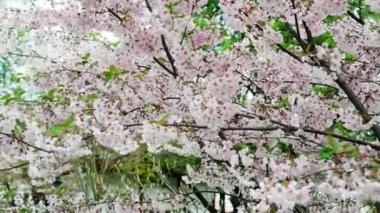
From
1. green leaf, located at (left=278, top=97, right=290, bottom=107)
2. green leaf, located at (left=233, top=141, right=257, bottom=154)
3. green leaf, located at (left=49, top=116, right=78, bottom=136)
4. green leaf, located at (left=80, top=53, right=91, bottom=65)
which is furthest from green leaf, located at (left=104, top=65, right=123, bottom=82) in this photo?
green leaf, located at (left=278, top=97, right=290, bottom=107)

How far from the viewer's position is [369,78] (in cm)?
390

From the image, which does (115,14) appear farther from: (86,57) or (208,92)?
(86,57)

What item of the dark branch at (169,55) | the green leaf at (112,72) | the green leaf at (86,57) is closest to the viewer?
the dark branch at (169,55)

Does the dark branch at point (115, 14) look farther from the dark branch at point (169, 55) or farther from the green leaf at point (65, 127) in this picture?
the green leaf at point (65, 127)

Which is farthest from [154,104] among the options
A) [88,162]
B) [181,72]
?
[88,162]

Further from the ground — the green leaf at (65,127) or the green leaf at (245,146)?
the green leaf at (65,127)

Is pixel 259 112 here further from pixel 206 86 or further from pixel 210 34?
pixel 210 34

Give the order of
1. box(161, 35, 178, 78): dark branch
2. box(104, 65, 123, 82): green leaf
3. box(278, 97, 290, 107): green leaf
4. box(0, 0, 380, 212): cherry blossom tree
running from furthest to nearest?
1. box(104, 65, 123, 82): green leaf
2. box(278, 97, 290, 107): green leaf
3. box(161, 35, 178, 78): dark branch
4. box(0, 0, 380, 212): cherry blossom tree

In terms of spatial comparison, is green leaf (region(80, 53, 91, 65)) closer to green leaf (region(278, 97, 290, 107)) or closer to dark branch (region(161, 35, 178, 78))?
dark branch (region(161, 35, 178, 78))

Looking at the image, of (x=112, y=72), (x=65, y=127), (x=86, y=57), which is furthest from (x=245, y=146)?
(x=86, y=57)

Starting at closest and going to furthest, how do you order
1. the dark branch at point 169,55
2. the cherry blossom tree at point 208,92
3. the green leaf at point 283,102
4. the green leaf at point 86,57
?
the cherry blossom tree at point 208,92 < the dark branch at point 169,55 < the green leaf at point 283,102 < the green leaf at point 86,57

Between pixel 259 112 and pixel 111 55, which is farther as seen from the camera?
pixel 111 55

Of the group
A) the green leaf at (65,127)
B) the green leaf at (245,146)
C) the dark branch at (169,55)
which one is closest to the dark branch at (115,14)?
the dark branch at (169,55)

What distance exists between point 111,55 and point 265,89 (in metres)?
1.03
